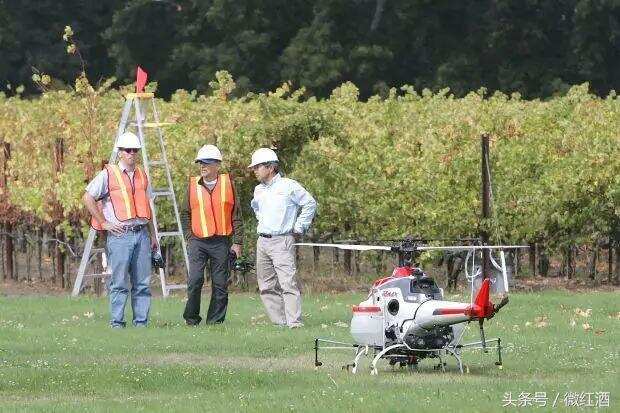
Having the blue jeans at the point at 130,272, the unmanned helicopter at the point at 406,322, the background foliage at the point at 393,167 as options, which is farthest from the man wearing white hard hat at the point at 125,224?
the background foliage at the point at 393,167

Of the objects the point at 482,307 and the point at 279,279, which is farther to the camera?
the point at 279,279

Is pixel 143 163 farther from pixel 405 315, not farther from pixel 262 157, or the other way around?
pixel 405 315

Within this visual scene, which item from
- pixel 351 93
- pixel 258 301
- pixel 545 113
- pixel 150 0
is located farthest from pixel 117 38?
pixel 258 301

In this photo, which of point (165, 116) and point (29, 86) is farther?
point (29, 86)

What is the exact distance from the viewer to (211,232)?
19250mm

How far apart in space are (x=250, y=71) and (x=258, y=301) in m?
32.4

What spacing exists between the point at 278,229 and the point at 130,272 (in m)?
1.67

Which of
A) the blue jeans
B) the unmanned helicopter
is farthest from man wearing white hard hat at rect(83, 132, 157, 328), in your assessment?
the unmanned helicopter

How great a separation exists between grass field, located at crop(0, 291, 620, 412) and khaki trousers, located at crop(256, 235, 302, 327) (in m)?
0.27

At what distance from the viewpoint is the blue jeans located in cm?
1881

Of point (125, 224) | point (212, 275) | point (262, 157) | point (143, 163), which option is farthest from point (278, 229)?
point (143, 163)

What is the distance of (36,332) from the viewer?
726 inches

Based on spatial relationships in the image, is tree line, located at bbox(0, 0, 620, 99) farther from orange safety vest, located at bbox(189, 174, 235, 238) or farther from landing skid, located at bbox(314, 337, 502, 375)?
landing skid, located at bbox(314, 337, 502, 375)

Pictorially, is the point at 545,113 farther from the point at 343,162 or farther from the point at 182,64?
the point at 182,64
